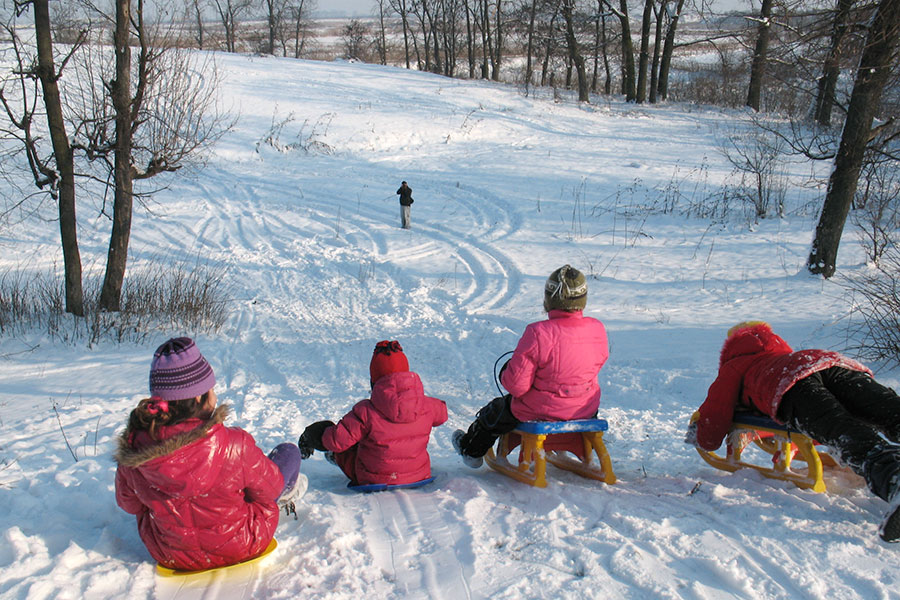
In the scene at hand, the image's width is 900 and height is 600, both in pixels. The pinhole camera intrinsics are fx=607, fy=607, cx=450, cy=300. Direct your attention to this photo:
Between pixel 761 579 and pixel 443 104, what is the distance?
2481cm

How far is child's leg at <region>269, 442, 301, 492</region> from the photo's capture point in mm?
3414

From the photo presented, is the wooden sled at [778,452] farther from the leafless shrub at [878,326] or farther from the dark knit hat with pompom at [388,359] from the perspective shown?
the leafless shrub at [878,326]

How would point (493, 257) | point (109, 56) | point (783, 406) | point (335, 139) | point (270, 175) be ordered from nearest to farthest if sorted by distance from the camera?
point (783, 406)
point (109, 56)
point (493, 257)
point (270, 175)
point (335, 139)

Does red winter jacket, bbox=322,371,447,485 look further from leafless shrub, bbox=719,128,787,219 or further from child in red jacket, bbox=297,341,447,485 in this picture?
leafless shrub, bbox=719,128,787,219

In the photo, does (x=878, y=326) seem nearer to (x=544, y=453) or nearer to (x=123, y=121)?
(x=544, y=453)

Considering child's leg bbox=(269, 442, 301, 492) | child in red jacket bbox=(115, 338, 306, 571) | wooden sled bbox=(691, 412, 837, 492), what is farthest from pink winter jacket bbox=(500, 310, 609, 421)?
child in red jacket bbox=(115, 338, 306, 571)

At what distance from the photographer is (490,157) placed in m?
19.2

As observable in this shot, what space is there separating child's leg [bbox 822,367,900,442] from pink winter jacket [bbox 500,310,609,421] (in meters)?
1.26

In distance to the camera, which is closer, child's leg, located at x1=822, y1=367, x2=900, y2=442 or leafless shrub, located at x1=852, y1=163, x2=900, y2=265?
child's leg, located at x1=822, y1=367, x2=900, y2=442

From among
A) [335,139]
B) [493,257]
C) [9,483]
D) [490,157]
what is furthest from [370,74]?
[9,483]

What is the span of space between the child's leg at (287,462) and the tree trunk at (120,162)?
21.3 feet

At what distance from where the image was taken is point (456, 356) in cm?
764

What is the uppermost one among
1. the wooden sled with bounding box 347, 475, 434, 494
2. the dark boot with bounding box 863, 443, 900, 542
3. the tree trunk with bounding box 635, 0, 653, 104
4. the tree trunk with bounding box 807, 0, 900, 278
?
the tree trunk with bounding box 635, 0, 653, 104

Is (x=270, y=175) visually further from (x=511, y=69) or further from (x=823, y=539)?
(x=511, y=69)
